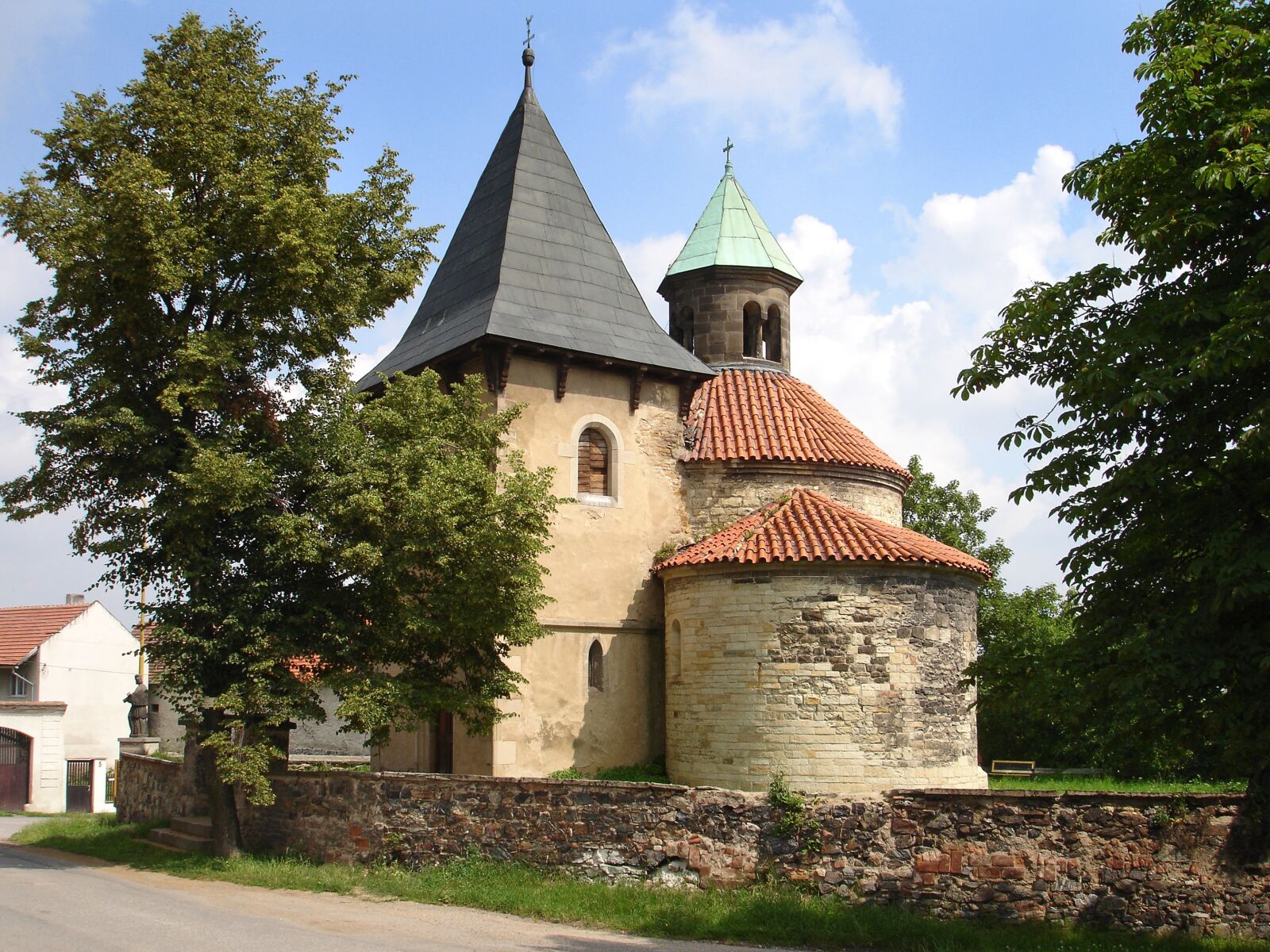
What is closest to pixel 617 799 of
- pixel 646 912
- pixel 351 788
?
pixel 646 912

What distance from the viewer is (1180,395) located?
30.4ft

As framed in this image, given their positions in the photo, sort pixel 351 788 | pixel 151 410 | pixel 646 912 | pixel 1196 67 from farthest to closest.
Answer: pixel 151 410 → pixel 351 788 → pixel 646 912 → pixel 1196 67

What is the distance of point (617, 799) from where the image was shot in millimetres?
12773

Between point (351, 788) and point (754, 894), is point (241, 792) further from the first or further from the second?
point (754, 894)

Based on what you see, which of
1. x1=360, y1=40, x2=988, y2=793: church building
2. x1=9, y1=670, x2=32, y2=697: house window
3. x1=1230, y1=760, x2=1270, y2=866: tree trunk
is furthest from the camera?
x1=9, y1=670, x2=32, y2=697: house window

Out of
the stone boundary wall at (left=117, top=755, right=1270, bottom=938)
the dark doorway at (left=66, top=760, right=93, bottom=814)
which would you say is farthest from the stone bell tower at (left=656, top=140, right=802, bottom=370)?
the dark doorway at (left=66, top=760, right=93, bottom=814)

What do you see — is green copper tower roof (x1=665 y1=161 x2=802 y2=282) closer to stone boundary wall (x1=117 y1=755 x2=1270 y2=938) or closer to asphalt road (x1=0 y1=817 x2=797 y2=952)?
stone boundary wall (x1=117 y1=755 x2=1270 y2=938)

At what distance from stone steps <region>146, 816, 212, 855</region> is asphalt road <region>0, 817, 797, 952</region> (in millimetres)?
2649

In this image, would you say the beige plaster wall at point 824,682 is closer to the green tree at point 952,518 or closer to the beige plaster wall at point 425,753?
the beige plaster wall at point 425,753

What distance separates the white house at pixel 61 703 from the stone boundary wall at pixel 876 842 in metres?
20.2

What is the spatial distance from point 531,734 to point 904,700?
5.88 meters

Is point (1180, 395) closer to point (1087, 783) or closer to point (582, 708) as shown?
point (582, 708)

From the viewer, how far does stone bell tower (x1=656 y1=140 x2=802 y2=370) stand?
24.1 metres

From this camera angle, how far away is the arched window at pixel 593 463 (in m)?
19.4
